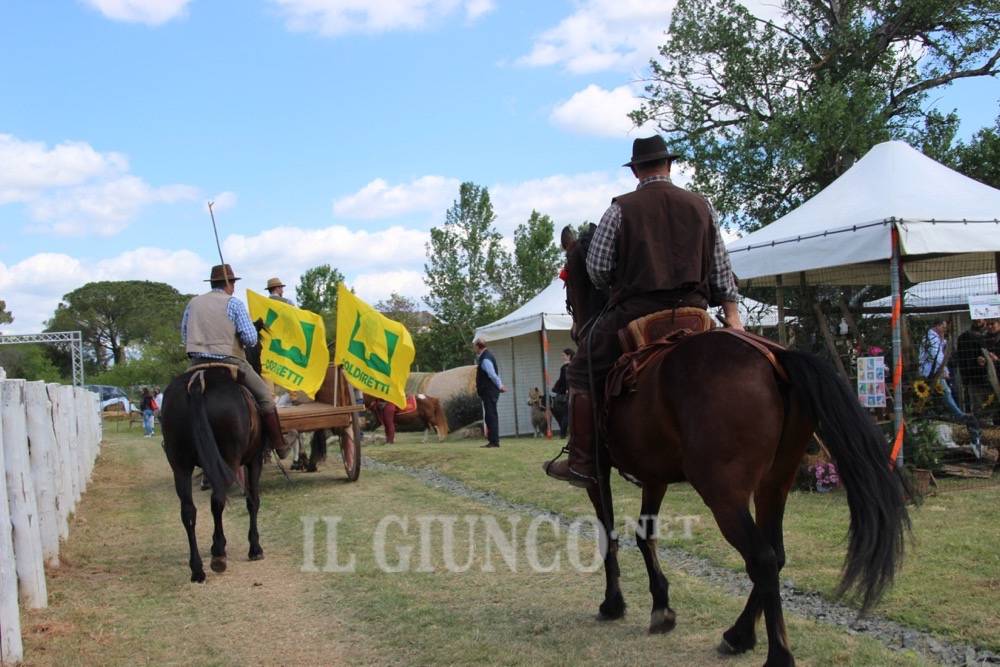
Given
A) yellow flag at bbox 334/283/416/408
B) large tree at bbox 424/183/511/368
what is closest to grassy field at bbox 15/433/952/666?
yellow flag at bbox 334/283/416/408

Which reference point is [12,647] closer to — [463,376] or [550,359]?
[550,359]

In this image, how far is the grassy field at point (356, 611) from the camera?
4266 mm

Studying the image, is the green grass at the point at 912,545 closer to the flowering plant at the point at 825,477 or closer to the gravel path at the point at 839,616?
the gravel path at the point at 839,616

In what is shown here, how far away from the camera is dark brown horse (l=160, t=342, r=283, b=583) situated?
6.36 m

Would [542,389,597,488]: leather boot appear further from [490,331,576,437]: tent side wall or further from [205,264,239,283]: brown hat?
[490,331,576,437]: tent side wall

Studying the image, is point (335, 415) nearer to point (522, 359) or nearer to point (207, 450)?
point (207, 450)

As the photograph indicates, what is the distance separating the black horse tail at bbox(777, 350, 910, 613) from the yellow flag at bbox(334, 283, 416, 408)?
26.6 ft

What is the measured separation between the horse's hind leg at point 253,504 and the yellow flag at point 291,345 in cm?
279

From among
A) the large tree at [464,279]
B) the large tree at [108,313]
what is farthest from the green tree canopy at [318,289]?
the large tree at [108,313]

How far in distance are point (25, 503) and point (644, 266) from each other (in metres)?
4.05

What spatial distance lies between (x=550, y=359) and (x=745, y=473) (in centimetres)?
1731

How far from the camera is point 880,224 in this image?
7.95 meters

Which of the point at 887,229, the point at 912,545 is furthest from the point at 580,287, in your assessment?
the point at 887,229

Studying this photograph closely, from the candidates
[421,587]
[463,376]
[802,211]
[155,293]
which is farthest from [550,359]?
[155,293]
